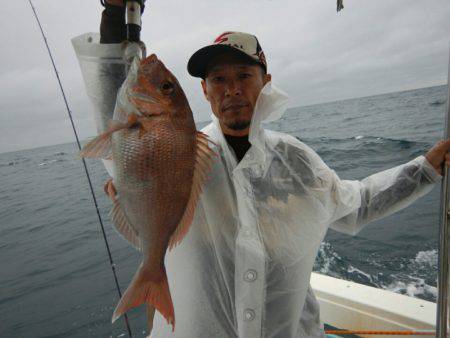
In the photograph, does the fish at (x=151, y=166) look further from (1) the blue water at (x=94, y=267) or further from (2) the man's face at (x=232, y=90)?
(1) the blue water at (x=94, y=267)

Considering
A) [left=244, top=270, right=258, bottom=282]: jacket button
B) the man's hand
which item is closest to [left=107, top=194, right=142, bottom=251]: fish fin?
[left=244, top=270, right=258, bottom=282]: jacket button

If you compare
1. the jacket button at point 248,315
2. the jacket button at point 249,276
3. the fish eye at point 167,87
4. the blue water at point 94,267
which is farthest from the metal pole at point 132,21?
the blue water at point 94,267

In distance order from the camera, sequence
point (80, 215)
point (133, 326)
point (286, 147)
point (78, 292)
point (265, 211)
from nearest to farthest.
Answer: point (265, 211), point (286, 147), point (133, 326), point (78, 292), point (80, 215)

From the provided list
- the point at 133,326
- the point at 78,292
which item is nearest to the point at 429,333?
the point at 133,326

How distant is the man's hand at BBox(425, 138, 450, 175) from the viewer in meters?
1.88

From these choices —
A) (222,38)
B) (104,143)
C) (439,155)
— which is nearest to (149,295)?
(104,143)

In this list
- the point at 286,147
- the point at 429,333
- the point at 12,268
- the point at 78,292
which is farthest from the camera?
the point at 12,268

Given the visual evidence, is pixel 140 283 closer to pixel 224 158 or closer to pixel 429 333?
pixel 224 158

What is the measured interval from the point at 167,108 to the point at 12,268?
9231 mm

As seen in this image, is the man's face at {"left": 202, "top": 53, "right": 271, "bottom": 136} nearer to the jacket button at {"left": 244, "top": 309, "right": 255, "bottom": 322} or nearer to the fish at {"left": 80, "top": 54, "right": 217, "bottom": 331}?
the fish at {"left": 80, "top": 54, "right": 217, "bottom": 331}

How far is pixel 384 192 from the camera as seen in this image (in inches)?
84.3

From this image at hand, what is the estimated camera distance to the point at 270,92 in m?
1.76

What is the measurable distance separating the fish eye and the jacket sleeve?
4.01 ft

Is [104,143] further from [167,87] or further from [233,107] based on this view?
[233,107]
